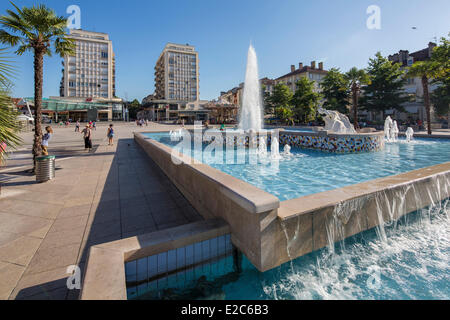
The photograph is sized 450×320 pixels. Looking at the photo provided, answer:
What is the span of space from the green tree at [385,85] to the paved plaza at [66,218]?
39010mm

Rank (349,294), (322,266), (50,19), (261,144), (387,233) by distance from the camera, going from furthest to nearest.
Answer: (261,144), (50,19), (387,233), (322,266), (349,294)

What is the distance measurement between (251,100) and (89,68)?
249 feet

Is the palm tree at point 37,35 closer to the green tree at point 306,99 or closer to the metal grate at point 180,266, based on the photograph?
the metal grate at point 180,266

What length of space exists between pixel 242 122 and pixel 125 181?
1508 cm

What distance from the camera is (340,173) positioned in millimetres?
7375

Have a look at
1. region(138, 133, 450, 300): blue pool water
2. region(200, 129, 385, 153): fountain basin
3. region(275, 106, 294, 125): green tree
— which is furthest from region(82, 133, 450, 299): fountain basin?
region(275, 106, 294, 125): green tree

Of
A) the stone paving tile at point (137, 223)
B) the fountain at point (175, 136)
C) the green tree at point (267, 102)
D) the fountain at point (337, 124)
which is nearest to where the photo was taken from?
the stone paving tile at point (137, 223)

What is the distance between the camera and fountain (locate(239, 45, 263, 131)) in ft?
64.0

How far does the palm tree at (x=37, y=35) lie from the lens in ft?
25.4

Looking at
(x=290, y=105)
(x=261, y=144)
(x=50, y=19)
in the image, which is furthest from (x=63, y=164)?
(x=290, y=105)

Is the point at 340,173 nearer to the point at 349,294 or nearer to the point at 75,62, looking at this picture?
the point at 349,294

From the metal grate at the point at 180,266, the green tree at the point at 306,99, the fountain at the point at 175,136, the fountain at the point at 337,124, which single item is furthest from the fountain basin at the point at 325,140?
the green tree at the point at 306,99

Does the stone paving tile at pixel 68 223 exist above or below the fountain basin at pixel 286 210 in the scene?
below

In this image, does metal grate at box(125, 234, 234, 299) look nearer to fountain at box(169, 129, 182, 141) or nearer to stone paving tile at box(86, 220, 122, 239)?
stone paving tile at box(86, 220, 122, 239)
